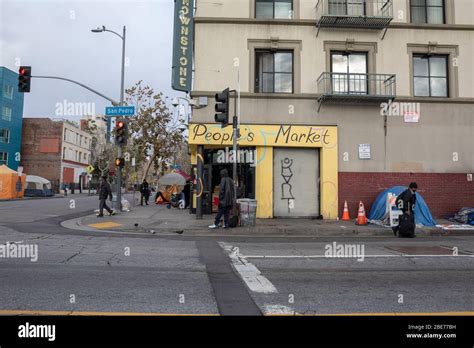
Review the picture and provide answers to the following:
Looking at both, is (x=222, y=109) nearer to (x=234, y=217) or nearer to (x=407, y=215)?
(x=234, y=217)

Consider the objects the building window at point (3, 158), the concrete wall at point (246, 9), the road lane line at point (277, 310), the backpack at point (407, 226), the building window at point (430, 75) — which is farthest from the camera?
the building window at point (3, 158)

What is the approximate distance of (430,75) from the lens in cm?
1778

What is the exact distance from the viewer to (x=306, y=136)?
17.1m

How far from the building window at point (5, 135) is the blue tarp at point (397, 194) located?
1841 inches

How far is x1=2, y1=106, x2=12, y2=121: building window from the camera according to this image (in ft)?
156

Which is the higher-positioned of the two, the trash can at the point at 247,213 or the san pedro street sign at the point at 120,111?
the san pedro street sign at the point at 120,111

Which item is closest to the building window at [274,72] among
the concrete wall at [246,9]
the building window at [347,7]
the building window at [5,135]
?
the concrete wall at [246,9]

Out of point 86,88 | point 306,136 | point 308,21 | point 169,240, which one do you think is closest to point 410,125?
point 306,136

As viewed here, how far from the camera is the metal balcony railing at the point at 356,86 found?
16.9 meters

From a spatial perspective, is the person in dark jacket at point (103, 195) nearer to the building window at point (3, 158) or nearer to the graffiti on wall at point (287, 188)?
the graffiti on wall at point (287, 188)

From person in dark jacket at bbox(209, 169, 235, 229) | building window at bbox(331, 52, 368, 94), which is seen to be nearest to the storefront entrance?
person in dark jacket at bbox(209, 169, 235, 229)

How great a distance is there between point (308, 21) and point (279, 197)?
780 centimetres

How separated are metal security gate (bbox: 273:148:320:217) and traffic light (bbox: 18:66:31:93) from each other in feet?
40.0
